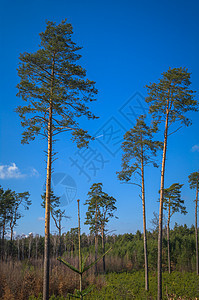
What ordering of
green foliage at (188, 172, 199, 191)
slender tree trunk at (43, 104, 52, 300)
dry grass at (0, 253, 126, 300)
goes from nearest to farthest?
slender tree trunk at (43, 104, 52, 300), dry grass at (0, 253, 126, 300), green foliage at (188, 172, 199, 191)

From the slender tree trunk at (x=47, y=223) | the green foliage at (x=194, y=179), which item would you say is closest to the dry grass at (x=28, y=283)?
the slender tree trunk at (x=47, y=223)

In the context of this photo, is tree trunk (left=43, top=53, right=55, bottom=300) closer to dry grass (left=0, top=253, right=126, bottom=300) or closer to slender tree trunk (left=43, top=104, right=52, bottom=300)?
slender tree trunk (left=43, top=104, right=52, bottom=300)

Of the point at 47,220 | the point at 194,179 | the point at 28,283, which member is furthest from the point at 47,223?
the point at 194,179

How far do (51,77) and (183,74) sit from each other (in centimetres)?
702

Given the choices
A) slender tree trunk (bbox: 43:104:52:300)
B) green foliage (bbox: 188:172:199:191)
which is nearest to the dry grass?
slender tree trunk (bbox: 43:104:52:300)

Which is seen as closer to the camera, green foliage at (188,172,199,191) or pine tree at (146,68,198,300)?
pine tree at (146,68,198,300)

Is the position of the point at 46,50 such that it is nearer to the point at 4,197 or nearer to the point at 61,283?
the point at 61,283

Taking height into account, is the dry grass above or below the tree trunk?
below

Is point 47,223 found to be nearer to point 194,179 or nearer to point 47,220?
point 47,220

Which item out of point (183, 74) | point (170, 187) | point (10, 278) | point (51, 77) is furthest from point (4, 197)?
point (183, 74)

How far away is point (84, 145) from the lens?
1109 centimetres

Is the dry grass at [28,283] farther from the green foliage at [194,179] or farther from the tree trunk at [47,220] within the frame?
the green foliage at [194,179]

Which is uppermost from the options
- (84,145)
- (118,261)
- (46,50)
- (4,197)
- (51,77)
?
(46,50)

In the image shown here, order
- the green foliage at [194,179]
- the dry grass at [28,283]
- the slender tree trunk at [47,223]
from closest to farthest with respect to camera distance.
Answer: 1. the slender tree trunk at [47,223]
2. the dry grass at [28,283]
3. the green foliage at [194,179]
